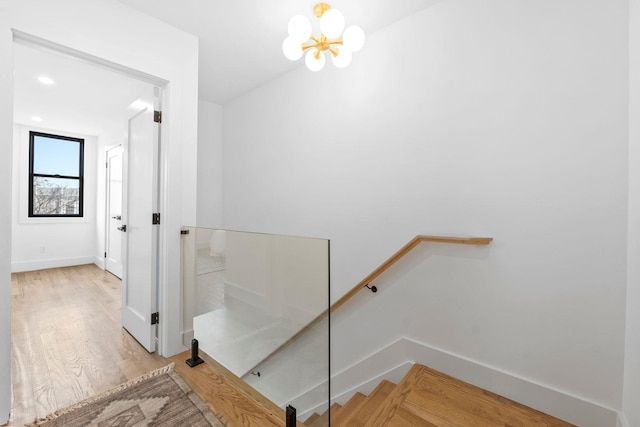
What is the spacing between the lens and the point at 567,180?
5.11 feet

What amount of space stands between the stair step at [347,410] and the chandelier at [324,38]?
8.50 feet

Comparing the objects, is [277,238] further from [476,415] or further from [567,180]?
[567,180]

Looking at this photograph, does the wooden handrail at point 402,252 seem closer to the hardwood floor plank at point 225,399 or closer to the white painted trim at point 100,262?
the hardwood floor plank at point 225,399

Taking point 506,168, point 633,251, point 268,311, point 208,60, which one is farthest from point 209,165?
point 633,251

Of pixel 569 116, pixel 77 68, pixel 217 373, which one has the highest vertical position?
pixel 77 68

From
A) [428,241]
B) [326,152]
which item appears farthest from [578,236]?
[326,152]

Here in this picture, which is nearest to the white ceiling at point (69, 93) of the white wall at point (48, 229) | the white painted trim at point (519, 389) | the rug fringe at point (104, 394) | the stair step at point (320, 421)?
the white wall at point (48, 229)

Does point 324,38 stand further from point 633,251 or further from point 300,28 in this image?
point 633,251

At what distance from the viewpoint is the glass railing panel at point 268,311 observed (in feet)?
4.48

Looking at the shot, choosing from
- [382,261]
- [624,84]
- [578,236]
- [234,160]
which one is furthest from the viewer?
[234,160]

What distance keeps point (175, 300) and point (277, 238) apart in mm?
1389

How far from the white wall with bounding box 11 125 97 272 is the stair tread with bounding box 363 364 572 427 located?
20.9 ft

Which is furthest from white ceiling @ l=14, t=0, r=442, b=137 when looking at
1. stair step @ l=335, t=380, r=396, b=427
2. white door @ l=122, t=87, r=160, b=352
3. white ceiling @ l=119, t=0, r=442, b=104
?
stair step @ l=335, t=380, r=396, b=427

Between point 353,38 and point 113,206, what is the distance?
5151mm
